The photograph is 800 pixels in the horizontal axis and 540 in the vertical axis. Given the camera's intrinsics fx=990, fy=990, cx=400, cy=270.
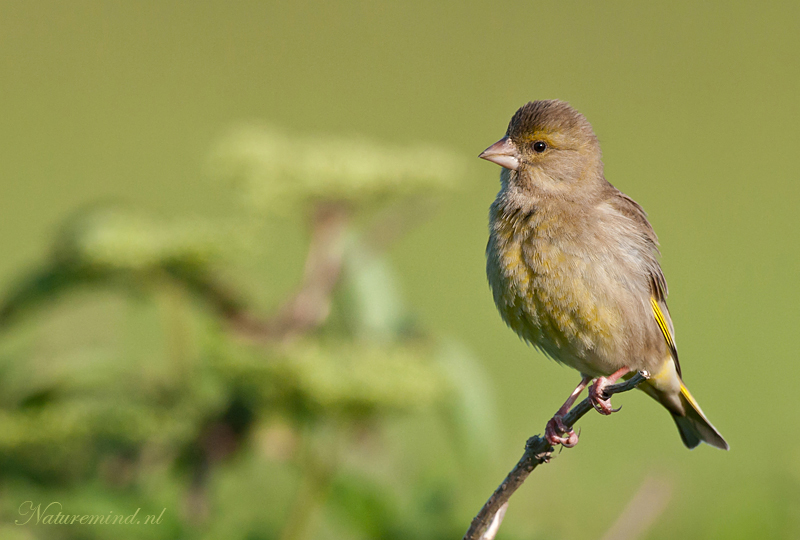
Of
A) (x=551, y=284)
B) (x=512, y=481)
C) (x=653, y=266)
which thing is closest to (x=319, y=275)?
(x=551, y=284)

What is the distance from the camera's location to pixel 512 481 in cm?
189

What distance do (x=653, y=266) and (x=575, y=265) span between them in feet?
1.16

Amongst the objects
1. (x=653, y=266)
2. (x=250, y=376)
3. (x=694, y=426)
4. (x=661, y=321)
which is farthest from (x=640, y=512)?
(x=250, y=376)

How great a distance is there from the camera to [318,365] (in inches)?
114

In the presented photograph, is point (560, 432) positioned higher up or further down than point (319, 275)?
further down

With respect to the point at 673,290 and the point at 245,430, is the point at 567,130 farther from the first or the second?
the point at 673,290

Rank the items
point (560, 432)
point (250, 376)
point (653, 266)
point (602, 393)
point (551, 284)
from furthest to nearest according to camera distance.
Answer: point (250, 376)
point (653, 266)
point (551, 284)
point (560, 432)
point (602, 393)

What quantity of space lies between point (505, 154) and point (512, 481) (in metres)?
1.25

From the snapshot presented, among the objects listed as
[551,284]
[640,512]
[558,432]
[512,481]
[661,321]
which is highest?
[551,284]

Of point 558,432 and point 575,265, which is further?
point 575,265

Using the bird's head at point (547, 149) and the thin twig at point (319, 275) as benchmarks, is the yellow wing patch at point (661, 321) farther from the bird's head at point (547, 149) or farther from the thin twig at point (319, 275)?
the thin twig at point (319, 275)

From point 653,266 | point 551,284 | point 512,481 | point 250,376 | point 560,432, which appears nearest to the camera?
point 512,481

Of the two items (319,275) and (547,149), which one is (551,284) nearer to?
(547,149)

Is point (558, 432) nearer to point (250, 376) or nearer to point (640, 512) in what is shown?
point (640, 512)
